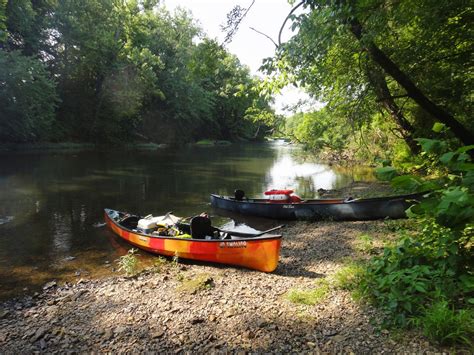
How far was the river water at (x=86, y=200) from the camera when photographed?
7.90 metres

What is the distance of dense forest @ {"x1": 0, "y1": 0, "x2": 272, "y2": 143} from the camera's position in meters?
30.0

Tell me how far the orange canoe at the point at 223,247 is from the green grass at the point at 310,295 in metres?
1.39

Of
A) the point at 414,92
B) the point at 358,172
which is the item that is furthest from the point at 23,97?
the point at 414,92

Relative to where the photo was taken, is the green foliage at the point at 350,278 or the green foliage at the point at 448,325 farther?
the green foliage at the point at 350,278

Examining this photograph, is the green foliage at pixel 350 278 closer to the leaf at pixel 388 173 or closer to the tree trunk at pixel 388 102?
the leaf at pixel 388 173

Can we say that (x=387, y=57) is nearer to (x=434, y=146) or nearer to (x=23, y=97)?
(x=434, y=146)

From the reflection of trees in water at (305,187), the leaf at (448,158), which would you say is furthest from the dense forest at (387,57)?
the reflection of trees in water at (305,187)

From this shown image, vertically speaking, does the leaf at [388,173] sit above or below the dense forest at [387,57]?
below

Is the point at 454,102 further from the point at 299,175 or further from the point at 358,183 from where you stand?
the point at 299,175

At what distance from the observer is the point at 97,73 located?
41.6m

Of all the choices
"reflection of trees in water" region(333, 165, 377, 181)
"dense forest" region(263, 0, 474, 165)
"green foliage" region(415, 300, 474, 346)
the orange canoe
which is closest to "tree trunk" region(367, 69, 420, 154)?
"dense forest" region(263, 0, 474, 165)

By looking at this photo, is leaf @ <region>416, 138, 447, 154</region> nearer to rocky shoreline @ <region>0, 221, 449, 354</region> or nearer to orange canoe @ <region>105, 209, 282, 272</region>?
rocky shoreline @ <region>0, 221, 449, 354</region>

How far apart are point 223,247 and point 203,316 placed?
8.01ft

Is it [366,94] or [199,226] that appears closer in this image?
[199,226]
